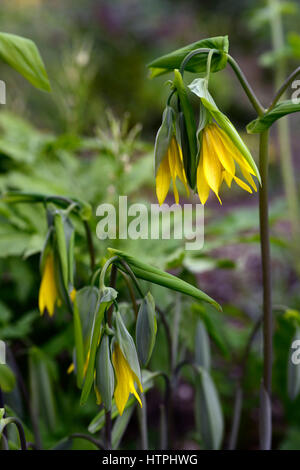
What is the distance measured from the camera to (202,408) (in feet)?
2.48

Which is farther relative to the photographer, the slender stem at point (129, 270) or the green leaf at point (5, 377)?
the green leaf at point (5, 377)

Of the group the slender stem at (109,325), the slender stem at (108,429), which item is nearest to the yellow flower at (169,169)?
the slender stem at (109,325)

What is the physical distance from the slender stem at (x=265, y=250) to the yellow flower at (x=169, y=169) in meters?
0.11

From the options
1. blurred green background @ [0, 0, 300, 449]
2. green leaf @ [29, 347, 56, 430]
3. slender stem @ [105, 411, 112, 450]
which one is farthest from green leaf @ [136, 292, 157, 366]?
green leaf @ [29, 347, 56, 430]

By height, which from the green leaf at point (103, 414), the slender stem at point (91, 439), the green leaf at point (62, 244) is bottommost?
the slender stem at point (91, 439)

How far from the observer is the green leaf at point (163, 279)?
49 centimetres

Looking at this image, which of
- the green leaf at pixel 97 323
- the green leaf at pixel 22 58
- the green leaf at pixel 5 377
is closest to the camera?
the green leaf at pixel 97 323

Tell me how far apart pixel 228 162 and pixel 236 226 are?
748 mm

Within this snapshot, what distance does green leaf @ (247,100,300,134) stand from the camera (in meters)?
0.53

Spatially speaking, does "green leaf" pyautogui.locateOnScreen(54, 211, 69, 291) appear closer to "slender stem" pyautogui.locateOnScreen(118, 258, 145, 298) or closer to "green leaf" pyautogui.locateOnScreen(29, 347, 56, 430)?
"slender stem" pyautogui.locateOnScreen(118, 258, 145, 298)

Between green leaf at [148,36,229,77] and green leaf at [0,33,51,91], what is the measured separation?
5.6 inches

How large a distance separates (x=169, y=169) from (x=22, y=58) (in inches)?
9.4

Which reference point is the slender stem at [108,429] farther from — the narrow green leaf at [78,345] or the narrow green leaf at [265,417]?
the narrow green leaf at [265,417]

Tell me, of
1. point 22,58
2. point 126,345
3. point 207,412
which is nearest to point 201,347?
point 207,412
